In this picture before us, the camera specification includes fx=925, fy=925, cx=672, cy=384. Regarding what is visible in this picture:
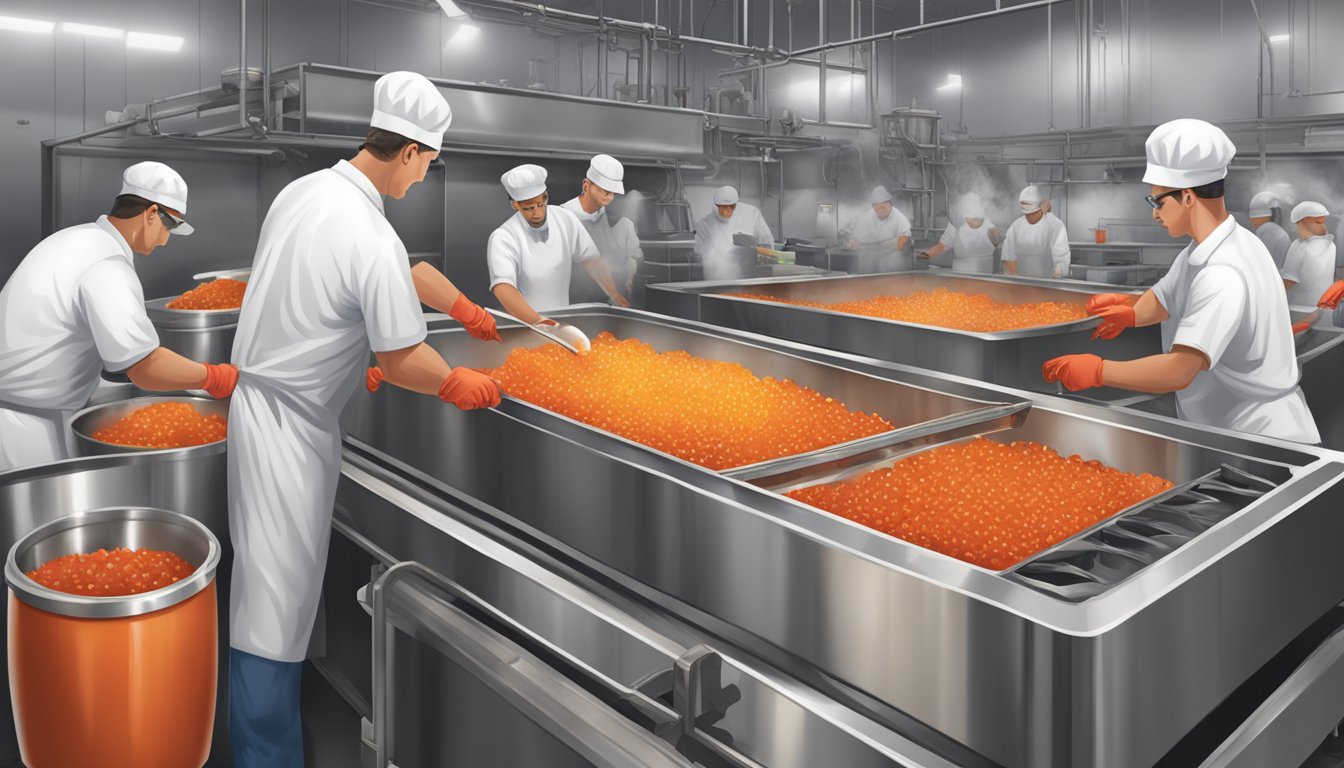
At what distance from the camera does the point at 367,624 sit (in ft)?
7.19

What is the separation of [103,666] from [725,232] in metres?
5.37

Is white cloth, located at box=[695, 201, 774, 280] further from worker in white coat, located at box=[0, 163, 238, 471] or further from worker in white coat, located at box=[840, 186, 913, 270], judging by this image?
worker in white coat, located at box=[0, 163, 238, 471]

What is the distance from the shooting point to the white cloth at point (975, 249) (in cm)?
780

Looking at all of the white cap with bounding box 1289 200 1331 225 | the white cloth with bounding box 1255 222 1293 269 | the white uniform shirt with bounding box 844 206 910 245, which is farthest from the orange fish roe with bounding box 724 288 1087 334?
the white uniform shirt with bounding box 844 206 910 245

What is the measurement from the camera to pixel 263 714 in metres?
2.01

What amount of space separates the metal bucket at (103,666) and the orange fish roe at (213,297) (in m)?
1.91

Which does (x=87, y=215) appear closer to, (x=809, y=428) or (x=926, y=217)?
(x=809, y=428)

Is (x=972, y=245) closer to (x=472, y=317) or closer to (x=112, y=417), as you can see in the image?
(x=472, y=317)

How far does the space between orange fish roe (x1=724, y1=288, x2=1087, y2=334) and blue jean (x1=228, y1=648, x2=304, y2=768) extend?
239cm

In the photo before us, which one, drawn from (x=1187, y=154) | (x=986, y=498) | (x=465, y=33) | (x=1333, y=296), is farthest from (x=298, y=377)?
(x=465, y=33)

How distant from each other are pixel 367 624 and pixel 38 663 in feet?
2.17

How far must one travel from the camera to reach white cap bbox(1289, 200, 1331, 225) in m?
5.77

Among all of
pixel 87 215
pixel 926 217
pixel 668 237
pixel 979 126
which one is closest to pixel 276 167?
pixel 87 215

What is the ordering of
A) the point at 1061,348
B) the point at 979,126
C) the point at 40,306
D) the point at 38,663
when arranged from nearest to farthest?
the point at 38,663
the point at 40,306
the point at 1061,348
the point at 979,126
